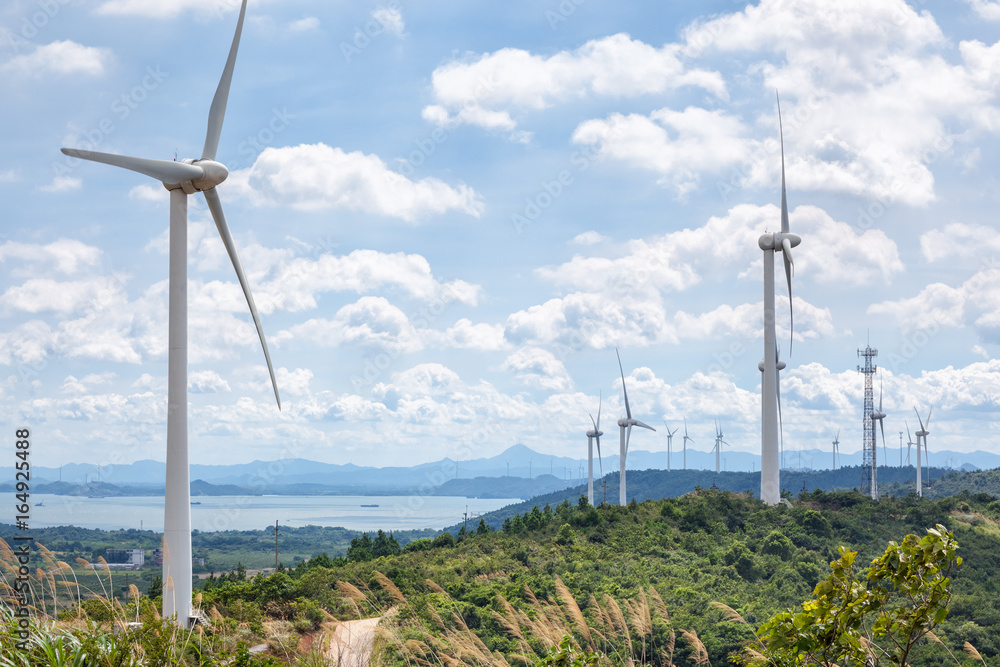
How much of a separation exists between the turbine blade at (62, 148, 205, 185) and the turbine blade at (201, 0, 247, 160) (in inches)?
50.1

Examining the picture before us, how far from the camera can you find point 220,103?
23.5 meters

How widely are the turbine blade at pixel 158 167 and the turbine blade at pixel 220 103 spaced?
127cm

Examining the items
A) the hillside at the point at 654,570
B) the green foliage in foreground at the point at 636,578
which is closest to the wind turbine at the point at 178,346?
the green foliage in foreground at the point at 636,578

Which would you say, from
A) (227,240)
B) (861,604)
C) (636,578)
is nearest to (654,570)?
(636,578)

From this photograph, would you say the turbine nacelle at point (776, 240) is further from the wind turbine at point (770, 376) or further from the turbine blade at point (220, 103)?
the turbine blade at point (220, 103)

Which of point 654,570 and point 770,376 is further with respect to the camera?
point 770,376

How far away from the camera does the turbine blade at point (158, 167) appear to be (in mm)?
20312

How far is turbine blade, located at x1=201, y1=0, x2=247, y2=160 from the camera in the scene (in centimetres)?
2227

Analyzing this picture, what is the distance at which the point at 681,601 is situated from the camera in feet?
87.2

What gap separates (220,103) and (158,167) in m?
3.92

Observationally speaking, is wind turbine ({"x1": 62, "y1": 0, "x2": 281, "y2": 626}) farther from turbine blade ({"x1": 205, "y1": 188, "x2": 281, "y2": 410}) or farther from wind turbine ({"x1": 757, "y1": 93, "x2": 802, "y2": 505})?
wind turbine ({"x1": 757, "y1": 93, "x2": 802, "y2": 505})

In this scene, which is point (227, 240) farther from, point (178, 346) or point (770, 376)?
point (770, 376)

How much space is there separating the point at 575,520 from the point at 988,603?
19651mm

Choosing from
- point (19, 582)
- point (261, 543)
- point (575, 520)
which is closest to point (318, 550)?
point (261, 543)
